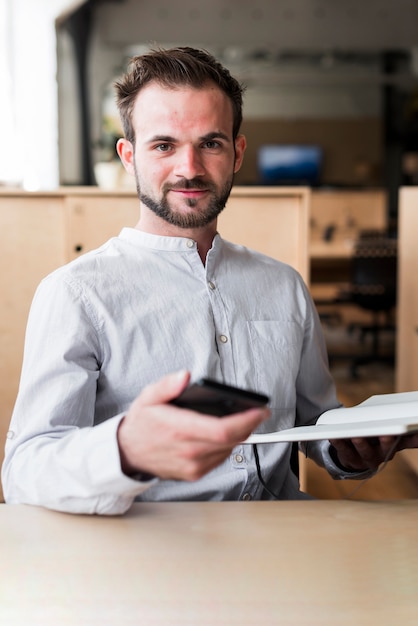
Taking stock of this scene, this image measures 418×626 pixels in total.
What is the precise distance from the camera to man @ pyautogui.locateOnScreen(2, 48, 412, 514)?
3.34ft

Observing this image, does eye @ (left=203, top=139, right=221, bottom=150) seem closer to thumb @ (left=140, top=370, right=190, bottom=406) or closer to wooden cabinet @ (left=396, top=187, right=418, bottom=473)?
thumb @ (left=140, top=370, right=190, bottom=406)

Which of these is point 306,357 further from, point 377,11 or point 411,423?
point 377,11

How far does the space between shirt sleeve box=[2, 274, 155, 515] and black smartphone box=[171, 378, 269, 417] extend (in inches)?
5.4

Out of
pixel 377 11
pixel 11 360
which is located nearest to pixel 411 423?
pixel 11 360

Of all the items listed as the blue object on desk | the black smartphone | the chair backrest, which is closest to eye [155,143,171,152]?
the black smartphone

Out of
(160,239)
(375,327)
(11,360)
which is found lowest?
(375,327)

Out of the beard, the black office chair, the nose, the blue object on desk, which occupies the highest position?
the blue object on desk

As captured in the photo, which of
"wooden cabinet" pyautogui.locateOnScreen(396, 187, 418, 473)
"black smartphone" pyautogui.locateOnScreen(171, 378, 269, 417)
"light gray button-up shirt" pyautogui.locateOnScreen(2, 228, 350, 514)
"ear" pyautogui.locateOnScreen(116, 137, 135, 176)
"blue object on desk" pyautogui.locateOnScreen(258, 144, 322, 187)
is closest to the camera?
"black smartphone" pyautogui.locateOnScreen(171, 378, 269, 417)

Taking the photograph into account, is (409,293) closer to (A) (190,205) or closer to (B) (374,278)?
(A) (190,205)

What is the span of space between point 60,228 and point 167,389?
69.7 inches

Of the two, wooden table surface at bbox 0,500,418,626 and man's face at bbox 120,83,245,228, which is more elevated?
man's face at bbox 120,83,245,228

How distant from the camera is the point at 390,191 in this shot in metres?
9.41

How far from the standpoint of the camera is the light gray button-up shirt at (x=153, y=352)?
0.94 meters

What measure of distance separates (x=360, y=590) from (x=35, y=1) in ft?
26.3
